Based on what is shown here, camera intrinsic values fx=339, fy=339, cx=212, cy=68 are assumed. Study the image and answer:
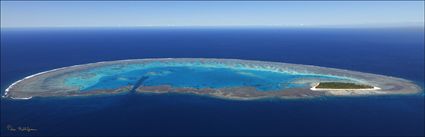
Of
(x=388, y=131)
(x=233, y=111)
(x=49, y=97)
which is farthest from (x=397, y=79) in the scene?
(x=49, y=97)

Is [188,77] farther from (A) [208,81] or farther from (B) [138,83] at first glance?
(B) [138,83]

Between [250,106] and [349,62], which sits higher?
[349,62]

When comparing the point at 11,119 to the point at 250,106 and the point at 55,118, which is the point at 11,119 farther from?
the point at 250,106

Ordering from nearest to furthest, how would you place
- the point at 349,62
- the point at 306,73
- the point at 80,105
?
the point at 80,105 → the point at 306,73 → the point at 349,62
